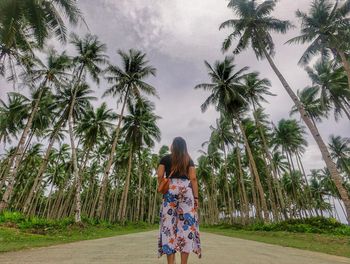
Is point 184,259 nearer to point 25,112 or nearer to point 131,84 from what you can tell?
point 131,84

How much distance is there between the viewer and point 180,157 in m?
3.51

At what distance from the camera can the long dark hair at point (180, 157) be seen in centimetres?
348

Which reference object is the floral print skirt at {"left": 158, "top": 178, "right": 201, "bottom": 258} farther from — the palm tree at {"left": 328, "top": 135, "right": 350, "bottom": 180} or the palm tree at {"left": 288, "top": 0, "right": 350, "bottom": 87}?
the palm tree at {"left": 328, "top": 135, "right": 350, "bottom": 180}

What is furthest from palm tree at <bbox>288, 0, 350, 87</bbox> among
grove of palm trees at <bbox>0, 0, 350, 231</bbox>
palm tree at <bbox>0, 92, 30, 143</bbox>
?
palm tree at <bbox>0, 92, 30, 143</bbox>

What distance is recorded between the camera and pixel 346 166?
41031 millimetres

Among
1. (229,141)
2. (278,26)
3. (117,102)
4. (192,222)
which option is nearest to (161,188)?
(192,222)

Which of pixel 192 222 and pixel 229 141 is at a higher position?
pixel 229 141

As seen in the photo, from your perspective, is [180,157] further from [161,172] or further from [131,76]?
[131,76]

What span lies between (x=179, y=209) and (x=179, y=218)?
0.12 m

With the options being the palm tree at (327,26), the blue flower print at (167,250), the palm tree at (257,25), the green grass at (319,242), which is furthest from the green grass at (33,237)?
the palm tree at (327,26)

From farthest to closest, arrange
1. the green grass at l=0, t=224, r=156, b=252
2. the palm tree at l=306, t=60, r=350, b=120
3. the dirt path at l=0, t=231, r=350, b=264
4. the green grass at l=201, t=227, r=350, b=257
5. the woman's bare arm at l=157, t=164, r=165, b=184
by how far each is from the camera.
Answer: the palm tree at l=306, t=60, r=350, b=120, the green grass at l=201, t=227, r=350, b=257, the green grass at l=0, t=224, r=156, b=252, the dirt path at l=0, t=231, r=350, b=264, the woman's bare arm at l=157, t=164, r=165, b=184

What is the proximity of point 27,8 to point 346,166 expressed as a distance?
4729 centimetres

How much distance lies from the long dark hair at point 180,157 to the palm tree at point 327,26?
66.5 ft

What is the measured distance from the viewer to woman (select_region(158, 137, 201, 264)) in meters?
3.27
